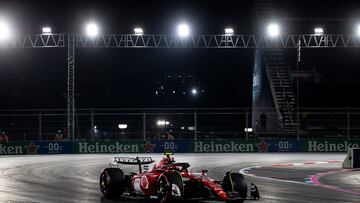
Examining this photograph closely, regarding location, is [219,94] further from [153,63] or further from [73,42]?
[73,42]

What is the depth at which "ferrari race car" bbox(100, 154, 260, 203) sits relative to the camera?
11.4 meters

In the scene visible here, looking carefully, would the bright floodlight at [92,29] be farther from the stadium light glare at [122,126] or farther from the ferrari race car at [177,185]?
the ferrari race car at [177,185]

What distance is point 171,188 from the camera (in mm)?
11484

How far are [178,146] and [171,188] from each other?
25.4m

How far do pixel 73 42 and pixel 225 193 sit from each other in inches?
991

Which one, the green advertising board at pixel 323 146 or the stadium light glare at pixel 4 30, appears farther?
the green advertising board at pixel 323 146

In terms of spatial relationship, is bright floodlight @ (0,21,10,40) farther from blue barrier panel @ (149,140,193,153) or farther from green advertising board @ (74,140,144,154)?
blue barrier panel @ (149,140,193,153)

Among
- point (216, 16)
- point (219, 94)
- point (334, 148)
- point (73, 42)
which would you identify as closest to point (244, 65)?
point (219, 94)

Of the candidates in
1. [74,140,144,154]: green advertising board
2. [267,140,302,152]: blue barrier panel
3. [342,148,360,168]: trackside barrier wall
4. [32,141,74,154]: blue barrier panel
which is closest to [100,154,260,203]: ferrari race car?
[342,148,360,168]: trackside barrier wall

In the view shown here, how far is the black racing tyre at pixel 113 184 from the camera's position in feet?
42.7

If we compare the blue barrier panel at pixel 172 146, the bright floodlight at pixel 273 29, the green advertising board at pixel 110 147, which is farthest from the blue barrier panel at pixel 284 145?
the green advertising board at pixel 110 147

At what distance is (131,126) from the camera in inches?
1467

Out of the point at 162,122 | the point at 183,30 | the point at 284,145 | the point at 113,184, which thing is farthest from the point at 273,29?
the point at 113,184

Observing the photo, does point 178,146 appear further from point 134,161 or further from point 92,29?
point 134,161
